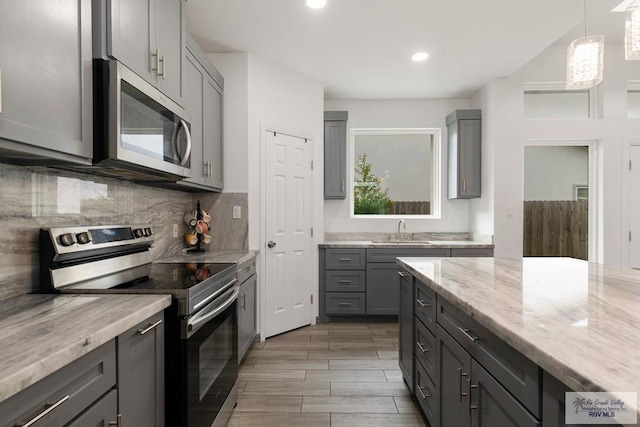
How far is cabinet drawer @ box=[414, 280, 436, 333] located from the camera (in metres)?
1.92

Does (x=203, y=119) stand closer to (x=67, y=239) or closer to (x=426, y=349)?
(x=67, y=239)

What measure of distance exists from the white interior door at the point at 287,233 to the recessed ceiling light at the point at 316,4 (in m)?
1.26

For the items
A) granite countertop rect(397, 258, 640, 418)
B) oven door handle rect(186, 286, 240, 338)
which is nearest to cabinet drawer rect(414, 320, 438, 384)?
granite countertop rect(397, 258, 640, 418)

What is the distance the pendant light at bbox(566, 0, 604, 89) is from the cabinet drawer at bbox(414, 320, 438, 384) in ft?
5.21

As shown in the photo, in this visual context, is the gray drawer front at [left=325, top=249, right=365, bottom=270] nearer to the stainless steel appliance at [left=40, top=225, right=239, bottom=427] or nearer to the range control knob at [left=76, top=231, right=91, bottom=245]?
the stainless steel appliance at [left=40, top=225, right=239, bottom=427]

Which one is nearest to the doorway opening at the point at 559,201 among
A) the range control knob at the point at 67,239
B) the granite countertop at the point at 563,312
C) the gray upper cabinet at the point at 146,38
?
the granite countertop at the point at 563,312

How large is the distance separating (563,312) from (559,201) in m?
4.33

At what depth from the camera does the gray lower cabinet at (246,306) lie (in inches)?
112

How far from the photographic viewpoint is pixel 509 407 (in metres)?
1.10

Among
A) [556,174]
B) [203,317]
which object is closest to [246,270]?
[203,317]

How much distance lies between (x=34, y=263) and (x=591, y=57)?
2.82 m

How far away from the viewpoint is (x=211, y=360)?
1.79 m

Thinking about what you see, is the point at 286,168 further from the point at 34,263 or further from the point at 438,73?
the point at 34,263

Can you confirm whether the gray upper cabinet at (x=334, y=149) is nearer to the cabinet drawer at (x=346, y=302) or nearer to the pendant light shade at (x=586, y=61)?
the cabinet drawer at (x=346, y=302)
